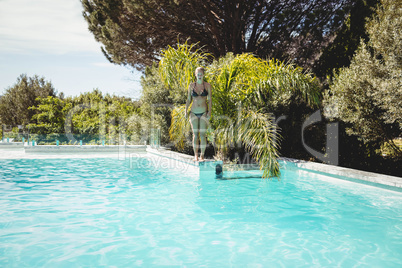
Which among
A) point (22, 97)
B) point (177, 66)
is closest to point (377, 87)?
point (177, 66)

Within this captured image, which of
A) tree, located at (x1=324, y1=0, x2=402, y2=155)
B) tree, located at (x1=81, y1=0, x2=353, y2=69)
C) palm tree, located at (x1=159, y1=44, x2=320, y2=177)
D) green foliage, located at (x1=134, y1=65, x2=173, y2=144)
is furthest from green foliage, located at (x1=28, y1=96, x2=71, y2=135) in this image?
tree, located at (x1=324, y1=0, x2=402, y2=155)

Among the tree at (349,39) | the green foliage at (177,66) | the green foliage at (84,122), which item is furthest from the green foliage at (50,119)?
the tree at (349,39)

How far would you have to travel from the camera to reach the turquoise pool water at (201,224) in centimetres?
312

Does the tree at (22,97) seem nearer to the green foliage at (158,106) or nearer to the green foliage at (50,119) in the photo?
the green foliage at (50,119)

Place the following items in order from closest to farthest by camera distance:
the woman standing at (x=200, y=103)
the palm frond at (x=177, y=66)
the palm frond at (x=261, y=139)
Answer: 1. the palm frond at (x=261, y=139)
2. the woman standing at (x=200, y=103)
3. the palm frond at (x=177, y=66)

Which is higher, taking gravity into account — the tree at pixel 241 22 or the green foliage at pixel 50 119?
the tree at pixel 241 22

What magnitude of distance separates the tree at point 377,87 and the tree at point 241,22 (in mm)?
6747

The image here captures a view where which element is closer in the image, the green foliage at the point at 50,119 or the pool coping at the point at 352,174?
the pool coping at the point at 352,174

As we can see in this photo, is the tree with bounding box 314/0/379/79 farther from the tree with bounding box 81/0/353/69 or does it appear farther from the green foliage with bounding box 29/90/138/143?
the green foliage with bounding box 29/90/138/143

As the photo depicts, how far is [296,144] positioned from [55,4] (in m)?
16.0

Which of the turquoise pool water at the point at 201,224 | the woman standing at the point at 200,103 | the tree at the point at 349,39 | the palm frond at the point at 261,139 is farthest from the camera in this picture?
the tree at the point at 349,39

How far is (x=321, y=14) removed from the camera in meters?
14.0

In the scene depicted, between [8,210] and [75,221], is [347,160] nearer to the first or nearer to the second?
[75,221]

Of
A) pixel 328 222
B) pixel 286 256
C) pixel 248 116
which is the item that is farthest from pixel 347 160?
pixel 286 256
